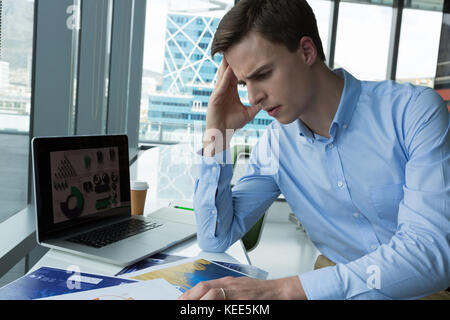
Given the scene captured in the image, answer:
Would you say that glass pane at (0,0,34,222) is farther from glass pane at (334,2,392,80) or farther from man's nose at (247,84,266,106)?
glass pane at (334,2,392,80)

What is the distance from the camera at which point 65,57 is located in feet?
5.19

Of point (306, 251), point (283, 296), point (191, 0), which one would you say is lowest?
point (306, 251)

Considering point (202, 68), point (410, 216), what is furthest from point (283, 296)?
point (202, 68)

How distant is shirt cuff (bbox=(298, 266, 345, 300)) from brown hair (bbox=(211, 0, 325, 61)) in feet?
2.08

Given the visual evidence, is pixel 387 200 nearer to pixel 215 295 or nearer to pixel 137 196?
pixel 215 295

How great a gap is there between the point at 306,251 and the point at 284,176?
2550mm

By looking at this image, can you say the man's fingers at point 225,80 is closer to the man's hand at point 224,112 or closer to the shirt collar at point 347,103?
the man's hand at point 224,112

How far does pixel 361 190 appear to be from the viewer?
1.20 m

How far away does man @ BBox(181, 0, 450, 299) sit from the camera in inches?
39.5

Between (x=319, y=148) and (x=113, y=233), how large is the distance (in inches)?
26.6

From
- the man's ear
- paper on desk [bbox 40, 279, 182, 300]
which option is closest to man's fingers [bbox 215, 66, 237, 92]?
the man's ear

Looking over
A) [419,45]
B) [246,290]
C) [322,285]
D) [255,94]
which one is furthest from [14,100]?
[419,45]

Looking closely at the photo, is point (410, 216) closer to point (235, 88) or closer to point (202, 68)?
point (235, 88)

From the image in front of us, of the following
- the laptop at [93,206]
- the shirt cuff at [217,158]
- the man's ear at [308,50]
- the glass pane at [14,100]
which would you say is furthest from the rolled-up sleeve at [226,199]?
the glass pane at [14,100]
